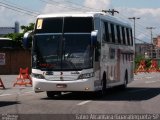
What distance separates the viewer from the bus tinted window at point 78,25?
2116cm

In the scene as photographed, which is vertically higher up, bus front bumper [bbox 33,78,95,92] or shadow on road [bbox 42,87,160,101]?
bus front bumper [bbox 33,78,95,92]

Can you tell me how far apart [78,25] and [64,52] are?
121 cm

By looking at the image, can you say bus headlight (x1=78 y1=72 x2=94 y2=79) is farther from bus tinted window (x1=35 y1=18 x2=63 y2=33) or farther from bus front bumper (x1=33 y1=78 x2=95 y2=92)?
bus tinted window (x1=35 y1=18 x2=63 y2=33)

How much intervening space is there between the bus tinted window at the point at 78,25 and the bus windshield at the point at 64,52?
232 mm

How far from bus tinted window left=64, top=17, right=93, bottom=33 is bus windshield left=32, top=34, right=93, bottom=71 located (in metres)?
0.23

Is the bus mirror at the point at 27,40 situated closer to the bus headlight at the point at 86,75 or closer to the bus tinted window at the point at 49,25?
the bus tinted window at the point at 49,25

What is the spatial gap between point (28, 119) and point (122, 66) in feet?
46.7

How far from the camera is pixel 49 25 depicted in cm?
2134

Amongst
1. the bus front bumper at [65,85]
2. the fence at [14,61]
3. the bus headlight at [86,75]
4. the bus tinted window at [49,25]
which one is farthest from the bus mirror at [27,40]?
the fence at [14,61]

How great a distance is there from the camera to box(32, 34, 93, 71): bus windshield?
68.3 feet

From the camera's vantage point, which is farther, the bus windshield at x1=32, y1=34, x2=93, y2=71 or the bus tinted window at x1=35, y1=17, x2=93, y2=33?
the bus tinted window at x1=35, y1=17, x2=93, y2=33

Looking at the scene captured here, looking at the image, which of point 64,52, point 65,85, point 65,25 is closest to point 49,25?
point 65,25

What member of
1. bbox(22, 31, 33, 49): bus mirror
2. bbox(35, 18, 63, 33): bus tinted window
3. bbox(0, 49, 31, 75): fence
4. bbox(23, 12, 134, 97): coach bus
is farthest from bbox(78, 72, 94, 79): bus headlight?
bbox(0, 49, 31, 75): fence

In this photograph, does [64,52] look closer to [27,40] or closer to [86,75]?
[86,75]
